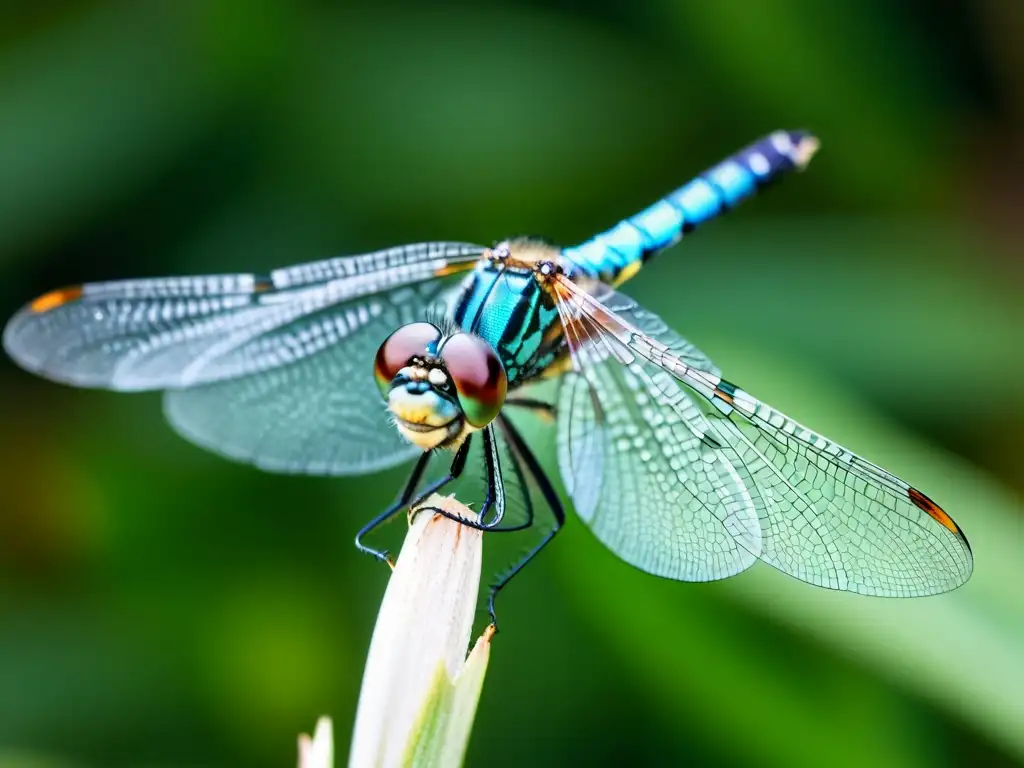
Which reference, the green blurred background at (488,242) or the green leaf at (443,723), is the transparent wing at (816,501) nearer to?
the green blurred background at (488,242)

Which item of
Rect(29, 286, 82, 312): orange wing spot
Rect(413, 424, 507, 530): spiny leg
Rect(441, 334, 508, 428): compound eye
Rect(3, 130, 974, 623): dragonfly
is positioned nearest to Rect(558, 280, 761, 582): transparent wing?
Rect(3, 130, 974, 623): dragonfly

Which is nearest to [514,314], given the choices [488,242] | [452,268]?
[452,268]

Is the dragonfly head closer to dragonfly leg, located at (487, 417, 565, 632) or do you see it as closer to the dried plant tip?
dragonfly leg, located at (487, 417, 565, 632)

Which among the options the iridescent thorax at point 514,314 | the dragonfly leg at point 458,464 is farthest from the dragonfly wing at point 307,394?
the dragonfly leg at point 458,464

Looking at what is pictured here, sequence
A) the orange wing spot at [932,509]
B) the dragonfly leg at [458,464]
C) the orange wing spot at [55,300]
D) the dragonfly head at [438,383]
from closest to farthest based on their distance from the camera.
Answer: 1. the orange wing spot at [932,509]
2. the dragonfly head at [438,383]
3. the dragonfly leg at [458,464]
4. the orange wing spot at [55,300]

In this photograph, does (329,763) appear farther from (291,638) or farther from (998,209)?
(998,209)

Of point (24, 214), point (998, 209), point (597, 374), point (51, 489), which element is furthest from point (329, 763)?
point (998, 209)

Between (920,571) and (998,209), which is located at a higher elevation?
(998,209)
